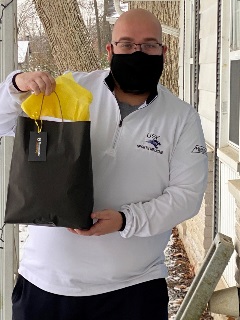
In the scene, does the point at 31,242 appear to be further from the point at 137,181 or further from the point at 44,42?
the point at 44,42

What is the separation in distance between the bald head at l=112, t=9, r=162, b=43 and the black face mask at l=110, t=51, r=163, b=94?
2.6 inches

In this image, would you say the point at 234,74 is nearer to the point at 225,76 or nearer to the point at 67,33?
the point at 225,76

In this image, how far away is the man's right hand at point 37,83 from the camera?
2.44 metres

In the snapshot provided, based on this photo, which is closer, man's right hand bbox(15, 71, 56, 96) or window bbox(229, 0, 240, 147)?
man's right hand bbox(15, 71, 56, 96)

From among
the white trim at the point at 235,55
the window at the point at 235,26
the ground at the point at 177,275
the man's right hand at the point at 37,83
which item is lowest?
the ground at the point at 177,275

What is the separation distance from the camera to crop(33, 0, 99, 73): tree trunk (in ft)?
25.7

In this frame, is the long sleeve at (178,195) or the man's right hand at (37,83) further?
the long sleeve at (178,195)

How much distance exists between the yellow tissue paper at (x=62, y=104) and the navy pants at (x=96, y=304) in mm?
700

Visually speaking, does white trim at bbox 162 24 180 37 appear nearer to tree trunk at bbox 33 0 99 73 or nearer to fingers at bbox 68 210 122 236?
tree trunk at bbox 33 0 99 73

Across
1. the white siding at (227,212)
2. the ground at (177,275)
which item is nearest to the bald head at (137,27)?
the white siding at (227,212)

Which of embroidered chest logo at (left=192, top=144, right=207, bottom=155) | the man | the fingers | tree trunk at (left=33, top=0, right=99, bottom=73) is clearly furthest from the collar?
tree trunk at (left=33, top=0, right=99, bottom=73)

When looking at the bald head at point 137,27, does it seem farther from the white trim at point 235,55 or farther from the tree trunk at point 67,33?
the tree trunk at point 67,33

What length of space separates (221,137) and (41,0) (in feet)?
10.8

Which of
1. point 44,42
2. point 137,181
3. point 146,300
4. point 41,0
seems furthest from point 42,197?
point 44,42
